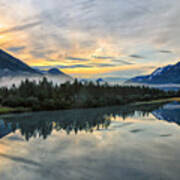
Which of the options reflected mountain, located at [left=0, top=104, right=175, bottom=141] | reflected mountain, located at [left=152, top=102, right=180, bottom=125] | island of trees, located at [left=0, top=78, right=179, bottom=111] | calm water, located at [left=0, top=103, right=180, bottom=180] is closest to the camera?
calm water, located at [left=0, top=103, right=180, bottom=180]

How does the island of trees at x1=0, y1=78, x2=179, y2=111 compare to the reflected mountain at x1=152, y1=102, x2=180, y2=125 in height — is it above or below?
above

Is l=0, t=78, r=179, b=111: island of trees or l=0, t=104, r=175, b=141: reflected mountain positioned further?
l=0, t=78, r=179, b=111: island of trees

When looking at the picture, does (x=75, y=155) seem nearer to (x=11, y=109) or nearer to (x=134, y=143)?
(x=134, y=143)

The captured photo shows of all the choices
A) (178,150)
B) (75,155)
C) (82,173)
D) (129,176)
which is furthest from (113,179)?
(178,150)

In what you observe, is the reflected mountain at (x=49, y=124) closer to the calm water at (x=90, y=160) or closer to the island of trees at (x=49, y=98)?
the calm water at (x=90, y=160)

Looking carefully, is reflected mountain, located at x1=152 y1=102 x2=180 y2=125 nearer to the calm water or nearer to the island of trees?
the calm water

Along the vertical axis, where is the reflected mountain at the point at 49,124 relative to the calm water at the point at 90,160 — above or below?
below

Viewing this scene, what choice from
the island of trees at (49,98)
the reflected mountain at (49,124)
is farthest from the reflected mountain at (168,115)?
the island of trees at (49,98)

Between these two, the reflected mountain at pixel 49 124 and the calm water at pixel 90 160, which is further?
the reflected mountain at pixel 49 124

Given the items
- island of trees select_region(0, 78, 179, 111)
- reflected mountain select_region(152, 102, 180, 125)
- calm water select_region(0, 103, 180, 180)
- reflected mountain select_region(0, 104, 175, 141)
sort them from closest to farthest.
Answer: calm water select_region(0, 103, 180, 180), reflected mountain select_region(0, 104, 175, 141), reflected mountain select_region(152, 102, 180, 125), island of trees select_region(0, 78, 179, 111)

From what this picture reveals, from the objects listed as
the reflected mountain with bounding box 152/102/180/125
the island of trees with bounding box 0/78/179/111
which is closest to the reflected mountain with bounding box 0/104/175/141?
the reflected mountain with bounding box 152/102/180/125

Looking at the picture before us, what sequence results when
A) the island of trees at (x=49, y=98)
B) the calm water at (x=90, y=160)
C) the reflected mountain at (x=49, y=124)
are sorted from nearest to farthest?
the calm water at (x=90, y=160), the reflected mountain at (x=49, y=124), the island of trees at (x=49, y=98)

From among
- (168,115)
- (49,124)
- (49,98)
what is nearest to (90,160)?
(49,124)

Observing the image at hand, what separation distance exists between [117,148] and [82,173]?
10372 mm
